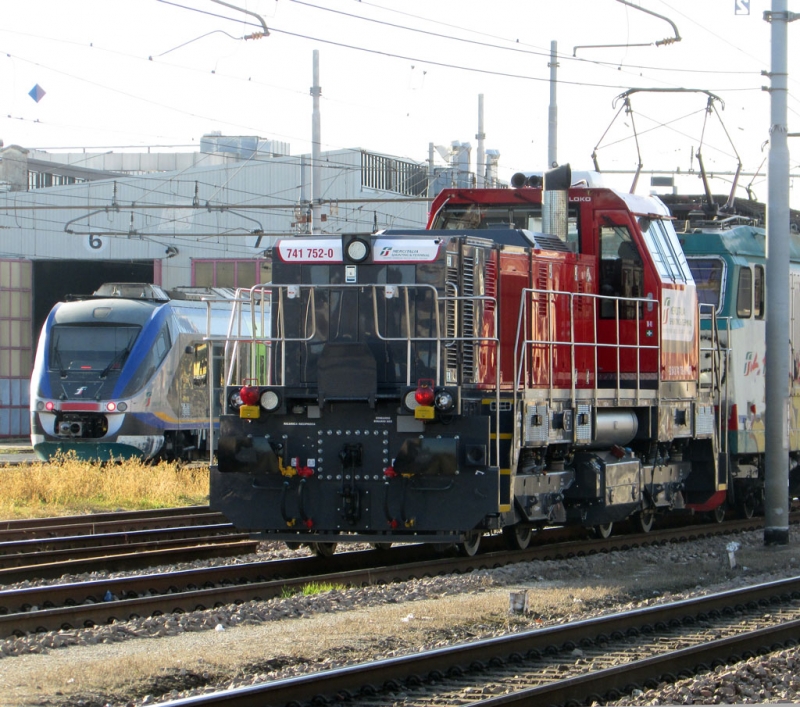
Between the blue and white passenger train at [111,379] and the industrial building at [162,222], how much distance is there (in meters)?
16.3

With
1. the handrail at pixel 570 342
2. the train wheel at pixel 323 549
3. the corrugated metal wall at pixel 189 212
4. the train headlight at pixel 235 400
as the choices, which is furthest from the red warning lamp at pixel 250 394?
the corrugated metal wall at pixel 189 212

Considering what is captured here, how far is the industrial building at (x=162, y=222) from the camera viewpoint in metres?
38.5

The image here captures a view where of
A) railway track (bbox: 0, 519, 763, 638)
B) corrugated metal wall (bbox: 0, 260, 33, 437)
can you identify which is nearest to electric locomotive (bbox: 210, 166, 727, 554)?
railway track (bbox: 0, 519, 763, 638)

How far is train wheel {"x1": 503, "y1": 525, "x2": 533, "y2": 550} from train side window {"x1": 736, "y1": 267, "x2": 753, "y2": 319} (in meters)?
5.04

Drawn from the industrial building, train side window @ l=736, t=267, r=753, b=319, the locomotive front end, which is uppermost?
the industrial building

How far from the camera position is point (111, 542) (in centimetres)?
1394

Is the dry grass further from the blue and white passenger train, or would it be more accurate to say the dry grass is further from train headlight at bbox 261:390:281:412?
train headlight at bbox 261:390:281:412

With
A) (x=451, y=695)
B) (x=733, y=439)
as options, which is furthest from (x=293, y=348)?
(x=733, y=439)

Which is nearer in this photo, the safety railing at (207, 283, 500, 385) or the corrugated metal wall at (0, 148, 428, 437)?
the safety railing at (207, 283, 500, 385)

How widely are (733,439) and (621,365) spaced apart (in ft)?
10.9

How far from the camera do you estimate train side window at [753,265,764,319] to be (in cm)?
1645

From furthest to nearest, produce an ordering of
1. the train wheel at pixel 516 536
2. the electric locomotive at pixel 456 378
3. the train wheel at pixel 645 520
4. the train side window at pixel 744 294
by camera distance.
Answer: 1. the train side window at pixel 744 294
2. the train wheel at pixel 645 520
3. the train wheel at pixel 516 536
4. the electric locomotive at pixel 456 378

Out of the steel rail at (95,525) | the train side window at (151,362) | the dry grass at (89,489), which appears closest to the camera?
the steel rail at (95,525)

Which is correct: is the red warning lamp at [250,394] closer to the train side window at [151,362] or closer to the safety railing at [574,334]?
the safety railing at [574,334]
